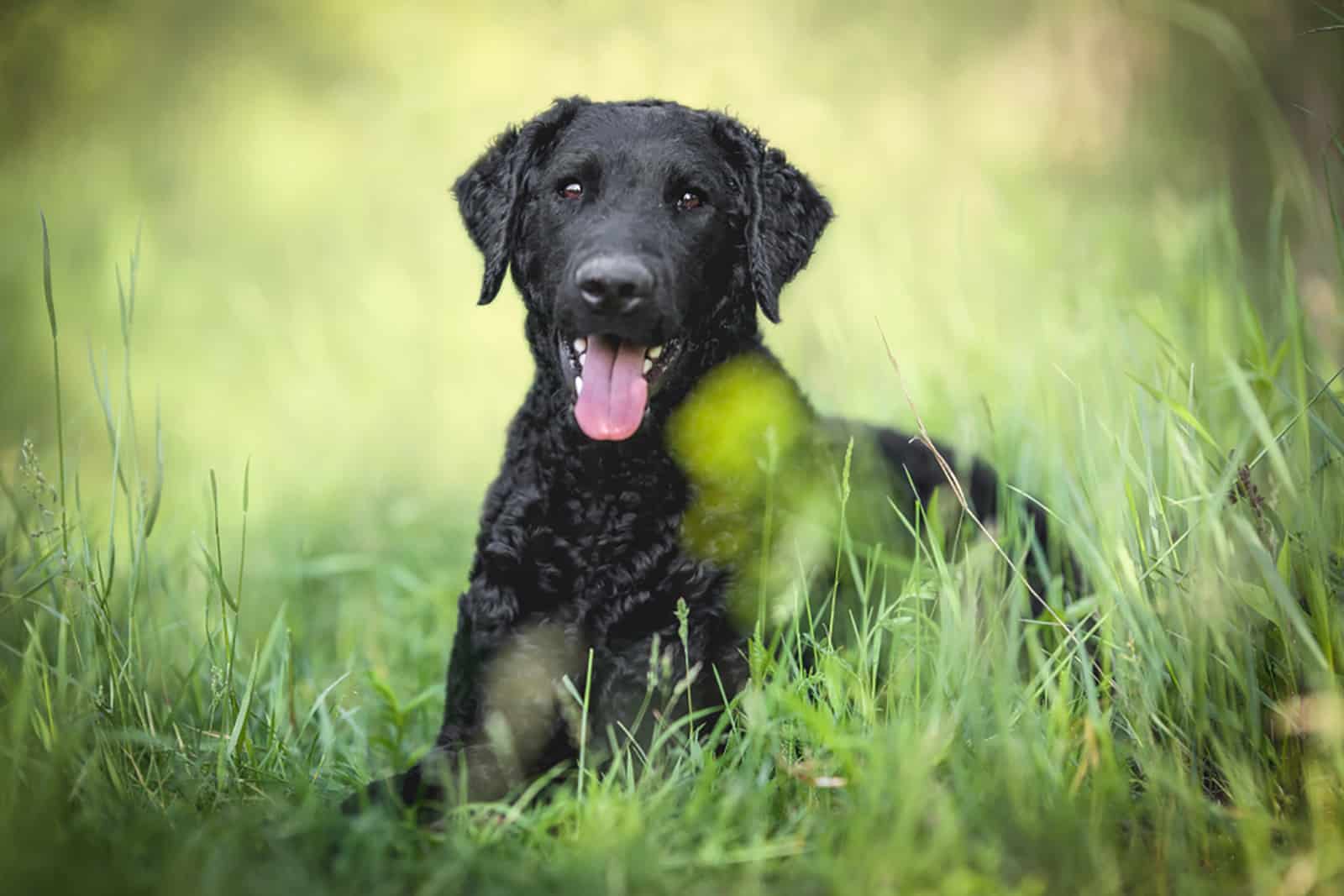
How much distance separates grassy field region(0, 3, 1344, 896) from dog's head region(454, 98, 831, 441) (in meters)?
0.80

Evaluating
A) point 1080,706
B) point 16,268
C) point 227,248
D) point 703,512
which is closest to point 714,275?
point 703,512

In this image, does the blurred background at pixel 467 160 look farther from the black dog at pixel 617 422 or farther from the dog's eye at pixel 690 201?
the dog's eye at pixel 690 201

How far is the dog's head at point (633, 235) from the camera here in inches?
102

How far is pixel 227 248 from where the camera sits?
24.1 feet

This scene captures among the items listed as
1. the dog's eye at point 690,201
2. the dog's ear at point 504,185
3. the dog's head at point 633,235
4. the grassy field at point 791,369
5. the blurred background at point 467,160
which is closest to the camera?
the grassy field at point 791,369

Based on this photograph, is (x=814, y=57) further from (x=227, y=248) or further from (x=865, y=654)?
(x=865, y=654)

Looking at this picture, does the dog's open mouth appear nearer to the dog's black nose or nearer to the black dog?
the black dog

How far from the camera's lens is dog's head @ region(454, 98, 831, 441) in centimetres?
260

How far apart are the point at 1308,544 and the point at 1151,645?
0.41m

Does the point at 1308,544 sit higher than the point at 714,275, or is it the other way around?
the point at 714,275

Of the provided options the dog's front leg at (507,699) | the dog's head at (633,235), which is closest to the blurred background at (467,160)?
the dog's head at (633,235)

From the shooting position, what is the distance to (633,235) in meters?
2.65

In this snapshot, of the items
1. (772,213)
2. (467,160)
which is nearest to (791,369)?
(772,213)

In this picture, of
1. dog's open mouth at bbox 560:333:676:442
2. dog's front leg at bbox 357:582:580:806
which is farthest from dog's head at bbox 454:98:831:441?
dog's front leg at bbox 357:582:580:806
